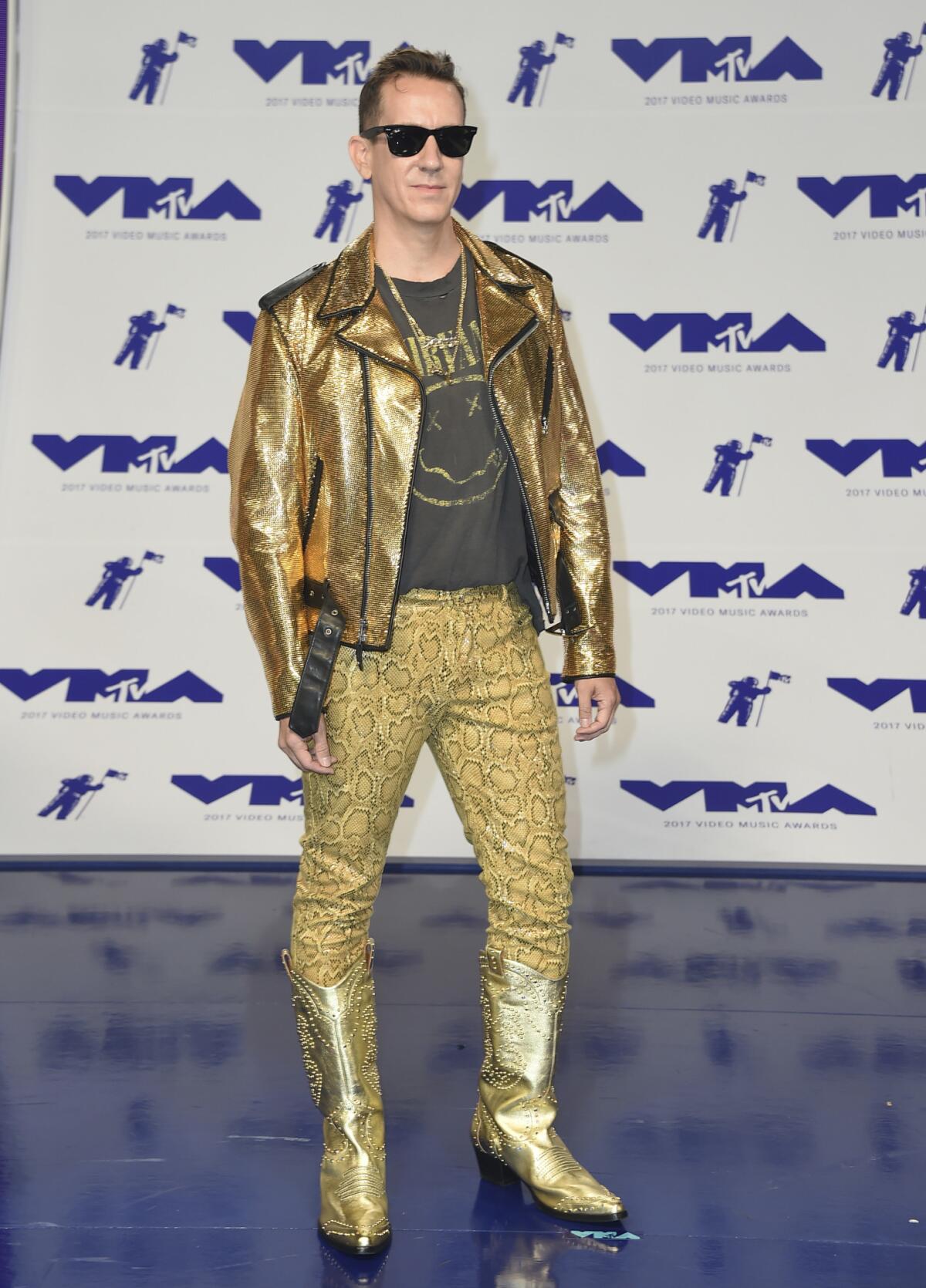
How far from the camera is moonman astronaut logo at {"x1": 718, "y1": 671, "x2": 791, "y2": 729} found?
444 centimetres

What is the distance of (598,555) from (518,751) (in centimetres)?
35

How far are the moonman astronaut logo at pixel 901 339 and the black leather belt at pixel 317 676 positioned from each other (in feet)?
9.33

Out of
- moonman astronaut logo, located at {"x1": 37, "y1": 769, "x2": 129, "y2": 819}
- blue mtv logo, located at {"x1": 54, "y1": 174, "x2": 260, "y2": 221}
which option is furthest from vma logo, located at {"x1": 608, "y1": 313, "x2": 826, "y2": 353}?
moonman astronaut logo, located at {"x1": 37, "y1": 769, "x2": 129, "y2": 819}

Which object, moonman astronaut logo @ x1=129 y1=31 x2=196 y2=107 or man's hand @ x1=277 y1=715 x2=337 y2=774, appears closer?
man's hand @ x1=277 y1=715 x2=337 y2=774

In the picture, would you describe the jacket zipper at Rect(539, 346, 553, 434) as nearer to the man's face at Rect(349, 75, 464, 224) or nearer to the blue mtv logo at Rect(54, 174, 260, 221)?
the man's face at Rect(349, 75, 464, 224)

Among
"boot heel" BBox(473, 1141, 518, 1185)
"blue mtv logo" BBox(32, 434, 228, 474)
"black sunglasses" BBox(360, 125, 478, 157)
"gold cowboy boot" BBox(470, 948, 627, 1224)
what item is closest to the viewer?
"black sunglasses" BBox(360, 125, 478, 157)

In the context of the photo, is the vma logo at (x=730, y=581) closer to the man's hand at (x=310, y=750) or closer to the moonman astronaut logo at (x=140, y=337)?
the moonman astronaut logo at (x=140, y=337)

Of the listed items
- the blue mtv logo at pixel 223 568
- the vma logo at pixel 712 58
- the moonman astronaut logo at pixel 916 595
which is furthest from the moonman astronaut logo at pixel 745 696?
the vma logo at pixel 712 58

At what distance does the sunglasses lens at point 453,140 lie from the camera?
81.2 inches

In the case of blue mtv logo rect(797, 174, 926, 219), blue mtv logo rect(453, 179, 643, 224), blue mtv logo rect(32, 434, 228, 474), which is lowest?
blue mtv logo rect(32, 434, 228, 474)

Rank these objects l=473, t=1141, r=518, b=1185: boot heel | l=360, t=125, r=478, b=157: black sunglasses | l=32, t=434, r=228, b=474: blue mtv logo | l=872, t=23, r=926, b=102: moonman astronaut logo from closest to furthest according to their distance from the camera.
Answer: l=360, t=125, r=478, b=157: black sunglasses < l=473, t=1141, r=518, b=1185: boot heel < l=872, t=23, r=926, b=102: moonman astronaut logo < l=32, t=434, r=228, b=474: blue mtv logo

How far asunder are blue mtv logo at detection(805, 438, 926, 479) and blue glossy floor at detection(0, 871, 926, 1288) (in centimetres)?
128

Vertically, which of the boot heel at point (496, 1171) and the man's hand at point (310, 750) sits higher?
the man's hand at point (310, 750)

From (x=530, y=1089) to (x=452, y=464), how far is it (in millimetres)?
972
